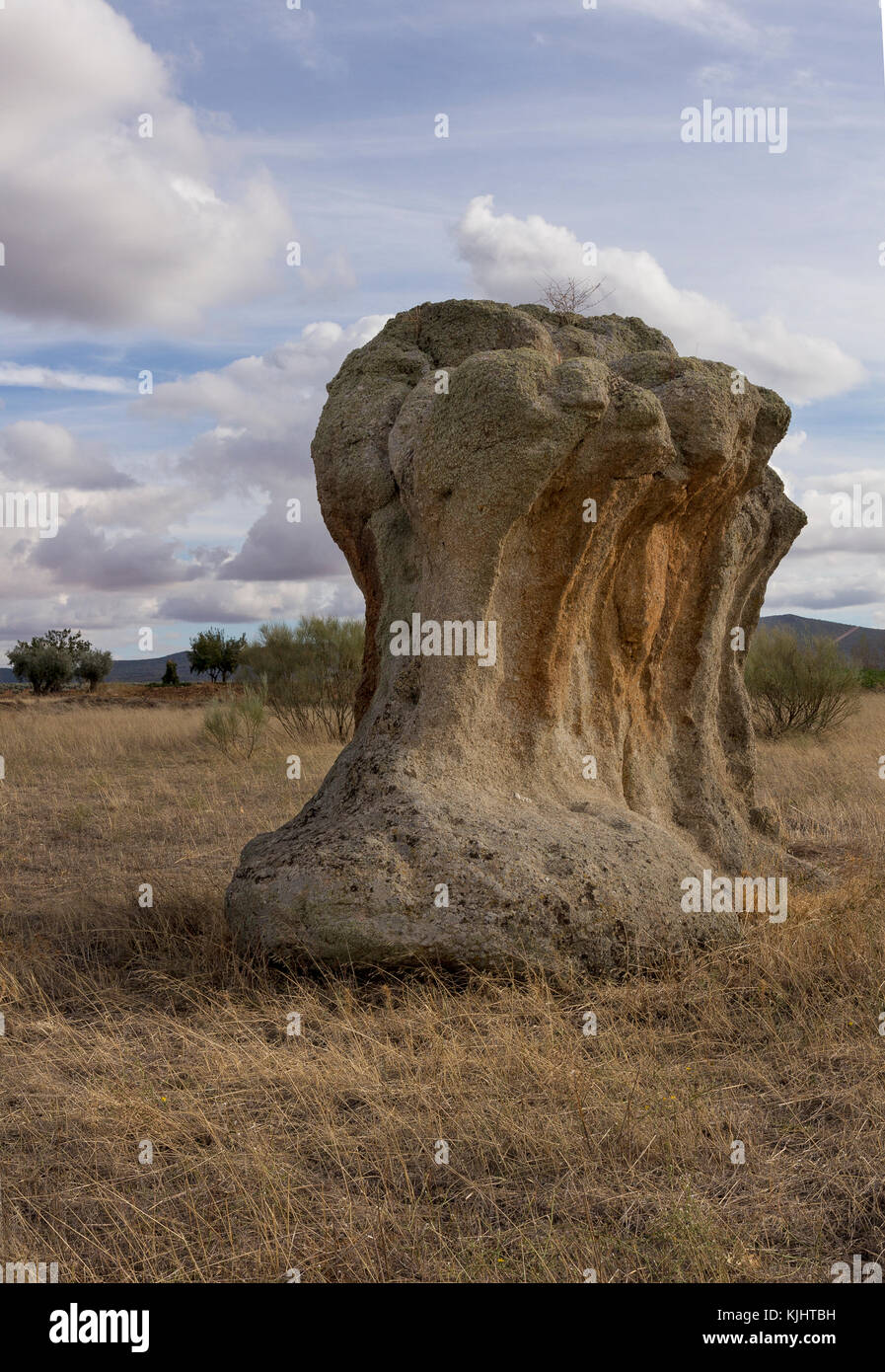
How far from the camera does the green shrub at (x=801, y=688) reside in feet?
53.7

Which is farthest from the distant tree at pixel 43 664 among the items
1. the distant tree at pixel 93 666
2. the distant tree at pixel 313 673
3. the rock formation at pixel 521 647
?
the rock formation at pixel 521 647

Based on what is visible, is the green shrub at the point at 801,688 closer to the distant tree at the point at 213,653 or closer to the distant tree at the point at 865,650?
the distant tree at the point at 865,650

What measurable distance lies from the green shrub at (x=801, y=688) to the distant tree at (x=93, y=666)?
26548 millimetres

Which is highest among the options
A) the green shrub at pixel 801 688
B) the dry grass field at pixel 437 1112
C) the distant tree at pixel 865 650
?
the distant tree at pixel 865 650

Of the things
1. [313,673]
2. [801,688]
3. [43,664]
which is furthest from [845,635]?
[43,664]

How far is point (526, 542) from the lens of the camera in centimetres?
509

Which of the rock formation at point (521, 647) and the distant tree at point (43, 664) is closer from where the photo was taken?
the rock formation at point (521, 647)

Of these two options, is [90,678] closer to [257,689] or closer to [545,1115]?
[257,689]

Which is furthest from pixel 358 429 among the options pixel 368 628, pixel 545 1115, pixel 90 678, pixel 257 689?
pixel 90 678

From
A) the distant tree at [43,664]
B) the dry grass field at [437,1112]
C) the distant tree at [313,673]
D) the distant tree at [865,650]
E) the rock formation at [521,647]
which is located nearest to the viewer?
the dry grass field at [437,1112]

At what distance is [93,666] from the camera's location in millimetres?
37312

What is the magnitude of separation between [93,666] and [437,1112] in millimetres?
36180

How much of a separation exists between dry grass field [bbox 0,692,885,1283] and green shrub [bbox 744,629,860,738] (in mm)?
11181

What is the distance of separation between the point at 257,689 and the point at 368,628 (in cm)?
1141
